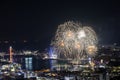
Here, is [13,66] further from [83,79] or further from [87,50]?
[83,79]

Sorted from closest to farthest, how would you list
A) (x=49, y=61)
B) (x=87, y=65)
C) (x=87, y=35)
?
(x=87, y=35), (x=87, y=65), (x=49, y=61)

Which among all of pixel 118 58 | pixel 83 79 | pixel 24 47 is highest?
pixel 24 47

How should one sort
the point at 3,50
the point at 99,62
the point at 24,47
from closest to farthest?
1. the point at 99,62
2. the point at 3,50
3. the point at 24,47

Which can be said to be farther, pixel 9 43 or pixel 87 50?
pixel 9 43

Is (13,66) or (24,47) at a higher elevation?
(24,47)

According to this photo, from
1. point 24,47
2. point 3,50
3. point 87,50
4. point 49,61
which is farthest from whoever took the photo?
point 24,47

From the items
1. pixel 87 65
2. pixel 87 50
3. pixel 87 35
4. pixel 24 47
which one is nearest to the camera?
pixel 87 35

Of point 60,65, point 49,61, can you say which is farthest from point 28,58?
point 60,65

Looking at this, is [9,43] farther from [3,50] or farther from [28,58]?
[28,58]

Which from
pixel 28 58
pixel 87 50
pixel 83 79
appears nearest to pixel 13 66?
pixel 28 58
